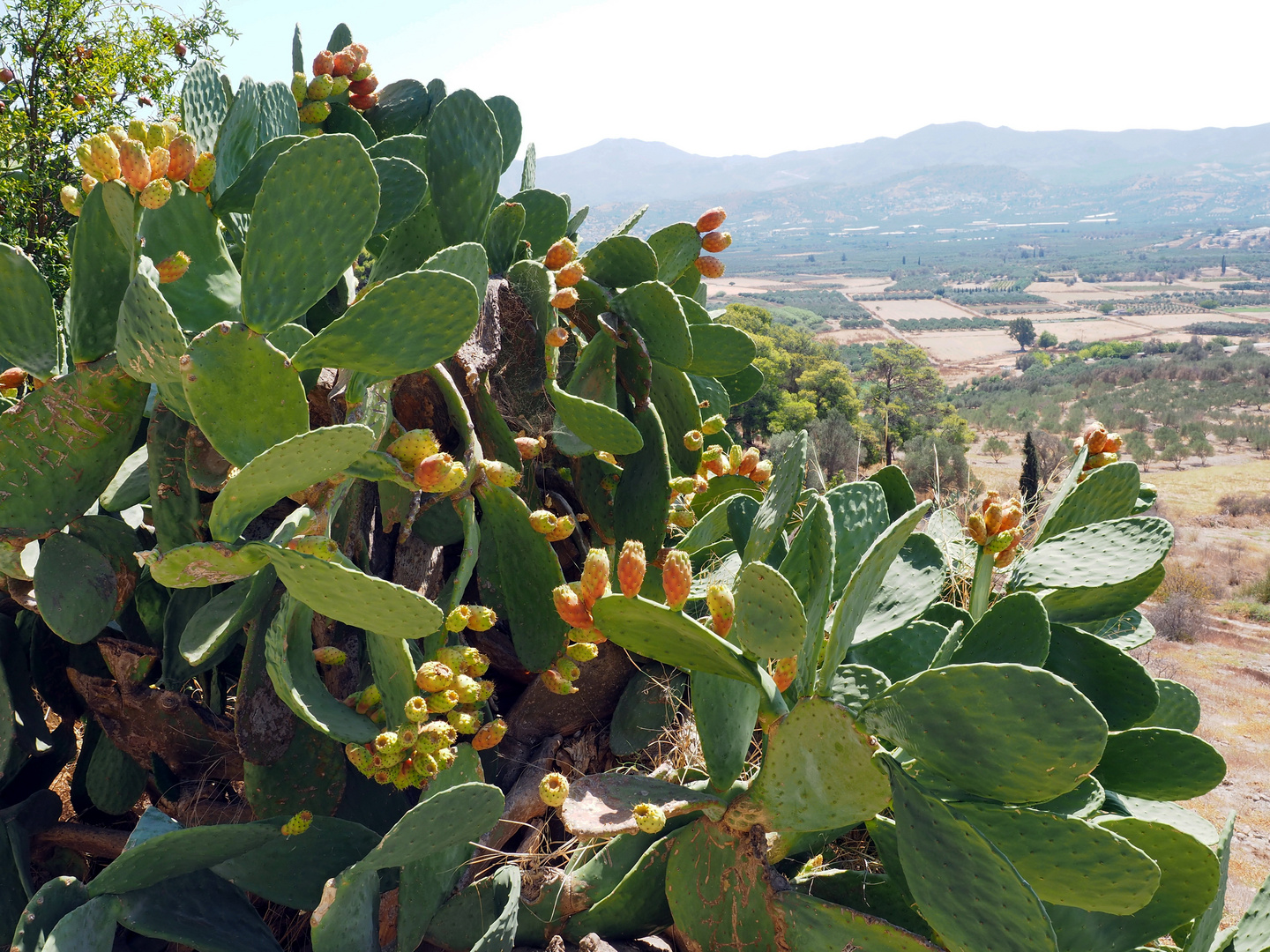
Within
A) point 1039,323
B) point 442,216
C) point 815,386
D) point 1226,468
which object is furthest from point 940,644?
point 1039,323

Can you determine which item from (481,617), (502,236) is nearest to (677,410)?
(502,236)

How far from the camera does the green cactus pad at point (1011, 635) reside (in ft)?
3.69

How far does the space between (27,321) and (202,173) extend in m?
0.34

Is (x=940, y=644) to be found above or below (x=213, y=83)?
below

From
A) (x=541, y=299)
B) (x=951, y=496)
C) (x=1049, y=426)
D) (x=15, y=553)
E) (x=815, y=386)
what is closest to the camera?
(x=15, y=553)

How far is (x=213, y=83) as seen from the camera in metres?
1.44

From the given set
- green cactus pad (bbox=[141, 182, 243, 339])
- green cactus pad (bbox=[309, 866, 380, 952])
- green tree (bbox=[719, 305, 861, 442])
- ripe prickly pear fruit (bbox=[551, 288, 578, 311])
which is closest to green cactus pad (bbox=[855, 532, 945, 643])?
ripe prickly pear fruit (bbox=[551, 288, 578, 311])

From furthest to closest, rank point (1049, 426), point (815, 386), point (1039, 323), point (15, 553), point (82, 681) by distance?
point (1039, 323) < point (1049, 426) < point (815, 386) < point (82, 681) < point (15, 553)

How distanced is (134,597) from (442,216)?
0.88 metres

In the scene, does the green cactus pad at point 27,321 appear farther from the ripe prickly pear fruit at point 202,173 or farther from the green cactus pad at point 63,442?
the ripe prickly pear fruit at point 202,173

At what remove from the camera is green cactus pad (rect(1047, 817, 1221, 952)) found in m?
1.08

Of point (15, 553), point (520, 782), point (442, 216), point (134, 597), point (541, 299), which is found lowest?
point (520, 782)

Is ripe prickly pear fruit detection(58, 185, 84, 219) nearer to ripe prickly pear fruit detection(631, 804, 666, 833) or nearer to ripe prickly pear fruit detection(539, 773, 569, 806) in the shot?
ripe prickly pear fruit detection(539, 773, 569, 806)

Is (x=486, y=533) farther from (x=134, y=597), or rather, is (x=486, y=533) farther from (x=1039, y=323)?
(x=1039, y=323)
